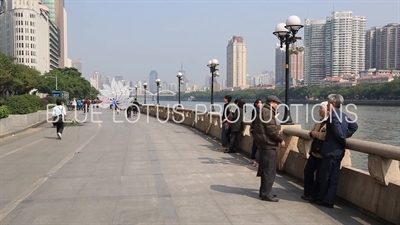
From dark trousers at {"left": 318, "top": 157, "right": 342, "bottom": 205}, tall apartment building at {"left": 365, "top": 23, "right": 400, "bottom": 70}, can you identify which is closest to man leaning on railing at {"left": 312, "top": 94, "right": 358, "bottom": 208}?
dark trousers at {"left": 318, "top": 157, "right": 342, "bottom": 205}

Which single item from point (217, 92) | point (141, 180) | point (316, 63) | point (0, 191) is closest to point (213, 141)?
point (141, 180)

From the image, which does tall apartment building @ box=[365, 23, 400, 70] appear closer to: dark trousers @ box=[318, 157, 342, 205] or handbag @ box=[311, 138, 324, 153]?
handbag @ box=[311, 138, 324, 153]

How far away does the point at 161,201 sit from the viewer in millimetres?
6648

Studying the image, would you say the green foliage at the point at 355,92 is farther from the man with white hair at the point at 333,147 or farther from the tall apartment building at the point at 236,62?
the man with white hair at the point at 333,147

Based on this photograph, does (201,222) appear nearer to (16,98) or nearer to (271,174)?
(271,174)

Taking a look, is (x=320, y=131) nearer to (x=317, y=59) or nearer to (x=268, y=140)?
(x=268, y=140)

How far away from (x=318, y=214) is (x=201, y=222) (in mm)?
1650

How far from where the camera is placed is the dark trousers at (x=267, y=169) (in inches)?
256

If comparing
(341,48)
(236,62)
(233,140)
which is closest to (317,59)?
(341,48)

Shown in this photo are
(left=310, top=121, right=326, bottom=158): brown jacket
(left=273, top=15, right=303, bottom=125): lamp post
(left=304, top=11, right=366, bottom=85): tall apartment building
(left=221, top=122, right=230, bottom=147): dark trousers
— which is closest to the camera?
(left=310, top=121, right=326, bottom=158): brown jacket

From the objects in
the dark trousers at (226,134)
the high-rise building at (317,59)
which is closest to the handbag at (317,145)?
the dark trousers at (226,134)

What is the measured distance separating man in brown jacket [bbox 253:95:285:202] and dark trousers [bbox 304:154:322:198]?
49cm

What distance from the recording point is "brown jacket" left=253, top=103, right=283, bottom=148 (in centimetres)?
642

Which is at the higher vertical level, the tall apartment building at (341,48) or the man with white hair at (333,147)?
the tall apartment building at (341,48)
